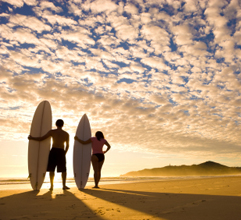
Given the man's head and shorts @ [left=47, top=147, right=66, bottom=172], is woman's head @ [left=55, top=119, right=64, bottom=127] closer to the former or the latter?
the man's head

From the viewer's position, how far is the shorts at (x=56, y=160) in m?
5.42

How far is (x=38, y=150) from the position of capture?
595 cm

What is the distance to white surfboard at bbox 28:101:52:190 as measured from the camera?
5.71 m

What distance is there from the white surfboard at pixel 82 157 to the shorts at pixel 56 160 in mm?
951

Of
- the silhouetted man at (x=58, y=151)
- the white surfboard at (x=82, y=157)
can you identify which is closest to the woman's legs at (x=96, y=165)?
the white surfboard at (x=82, y=157)

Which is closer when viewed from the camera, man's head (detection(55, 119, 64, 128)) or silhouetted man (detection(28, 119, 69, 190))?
silhouetted man (detection(28, 119, 69, 190))

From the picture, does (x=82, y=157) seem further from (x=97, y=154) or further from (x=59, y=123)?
(x=59, y=123)

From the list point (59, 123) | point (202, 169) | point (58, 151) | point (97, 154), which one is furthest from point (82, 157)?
point (202, 169)

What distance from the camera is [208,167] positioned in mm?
70000

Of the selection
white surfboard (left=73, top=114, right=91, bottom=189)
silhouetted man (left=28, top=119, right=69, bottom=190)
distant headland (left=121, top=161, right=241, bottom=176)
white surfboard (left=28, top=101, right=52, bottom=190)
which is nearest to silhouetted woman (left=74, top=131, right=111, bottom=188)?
white surfboard (left=73, top=114, right=91, bottom=189)

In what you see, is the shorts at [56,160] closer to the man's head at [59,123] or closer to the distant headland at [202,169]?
the man's head at [59,123]

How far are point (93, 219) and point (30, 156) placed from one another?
4.16 metres

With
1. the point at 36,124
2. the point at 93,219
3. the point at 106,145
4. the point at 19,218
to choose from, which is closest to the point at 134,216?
the point at 93,219

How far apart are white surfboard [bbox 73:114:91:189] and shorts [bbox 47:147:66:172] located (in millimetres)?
951
